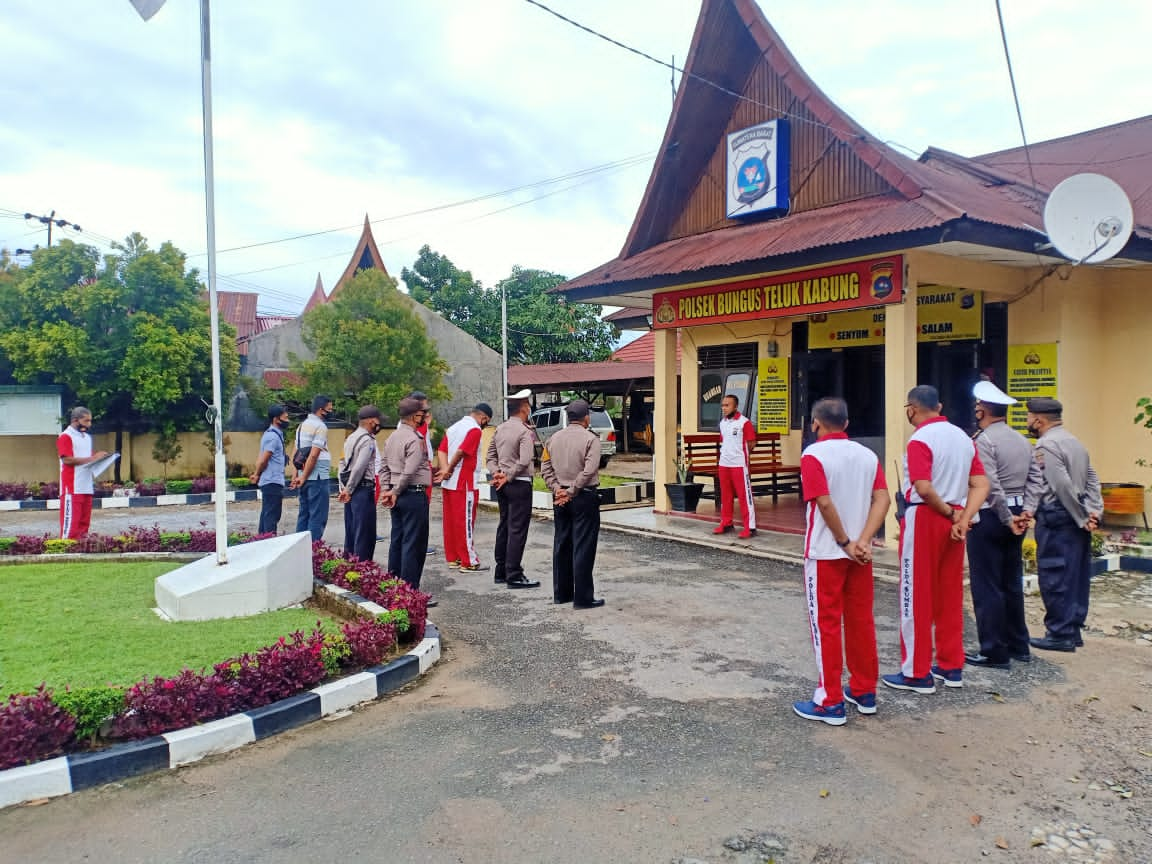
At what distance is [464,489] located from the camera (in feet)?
28.2

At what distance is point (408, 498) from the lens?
7227mm

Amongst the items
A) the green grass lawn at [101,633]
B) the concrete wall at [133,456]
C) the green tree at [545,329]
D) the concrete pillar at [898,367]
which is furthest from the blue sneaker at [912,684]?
the green tree at [545,329]

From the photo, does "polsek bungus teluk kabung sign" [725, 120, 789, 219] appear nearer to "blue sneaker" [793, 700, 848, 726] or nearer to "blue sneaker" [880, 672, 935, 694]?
"blue sneaker" [880, 672, 935, 694]

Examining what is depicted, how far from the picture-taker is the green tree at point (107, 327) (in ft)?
52.4

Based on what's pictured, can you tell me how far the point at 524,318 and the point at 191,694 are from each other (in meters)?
28.2

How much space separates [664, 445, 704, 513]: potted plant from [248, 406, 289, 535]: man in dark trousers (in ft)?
16.8

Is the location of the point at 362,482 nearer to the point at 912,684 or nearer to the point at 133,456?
the point at 912,684

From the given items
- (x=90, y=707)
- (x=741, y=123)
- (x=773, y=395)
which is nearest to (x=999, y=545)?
(x=90, y=707)

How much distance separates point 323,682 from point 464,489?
3.69 m

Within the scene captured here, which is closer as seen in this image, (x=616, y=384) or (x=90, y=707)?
(x=90, y=707)

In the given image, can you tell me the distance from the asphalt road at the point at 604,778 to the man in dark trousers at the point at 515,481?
2.07 meters

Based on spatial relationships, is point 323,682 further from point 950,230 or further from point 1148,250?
point 1148,250

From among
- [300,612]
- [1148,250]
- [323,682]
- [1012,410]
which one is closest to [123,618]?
[300,612]

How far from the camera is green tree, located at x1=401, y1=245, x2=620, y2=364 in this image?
32062 mm
